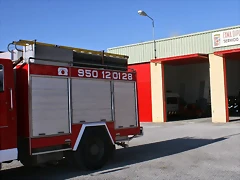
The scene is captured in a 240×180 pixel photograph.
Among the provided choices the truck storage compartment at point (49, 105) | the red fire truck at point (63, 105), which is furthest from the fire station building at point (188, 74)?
the truck storage compartment at point (49, 105)

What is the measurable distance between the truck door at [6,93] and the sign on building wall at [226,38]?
56.9 feet

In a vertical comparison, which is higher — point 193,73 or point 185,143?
point 193,73

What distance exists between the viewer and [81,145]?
834cm

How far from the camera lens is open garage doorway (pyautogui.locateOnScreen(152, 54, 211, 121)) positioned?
29.2m

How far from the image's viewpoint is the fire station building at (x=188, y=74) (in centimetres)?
2234

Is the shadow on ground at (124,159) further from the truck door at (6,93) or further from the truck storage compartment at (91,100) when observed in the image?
the truck door at (6,93)

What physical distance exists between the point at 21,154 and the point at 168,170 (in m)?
3.53

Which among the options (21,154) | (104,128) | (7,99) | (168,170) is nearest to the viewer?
(7,99)

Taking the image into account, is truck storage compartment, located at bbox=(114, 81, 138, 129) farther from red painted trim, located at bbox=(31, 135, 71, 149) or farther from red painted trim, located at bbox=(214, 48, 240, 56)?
red painted trim, located at bbox=(214, 48, 240, 56)

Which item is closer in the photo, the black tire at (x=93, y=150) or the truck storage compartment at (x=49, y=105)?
the truck storage compartment at (x=49, y=105)

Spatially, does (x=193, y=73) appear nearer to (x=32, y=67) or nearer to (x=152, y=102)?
(x=152, y=102)

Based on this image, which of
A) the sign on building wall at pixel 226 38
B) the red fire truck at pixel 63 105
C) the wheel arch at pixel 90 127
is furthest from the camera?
the sign on building wall at pixel 226 38

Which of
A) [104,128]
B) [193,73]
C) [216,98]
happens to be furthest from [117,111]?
[193,73]

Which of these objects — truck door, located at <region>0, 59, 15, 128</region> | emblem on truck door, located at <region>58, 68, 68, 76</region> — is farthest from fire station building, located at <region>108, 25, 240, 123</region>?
truck door, located at <region>0, 59, 15, 128</region>
